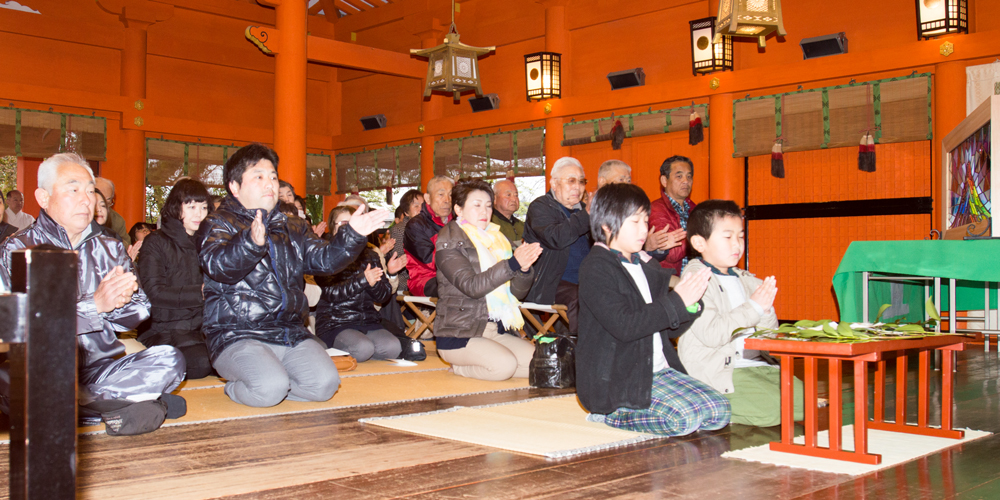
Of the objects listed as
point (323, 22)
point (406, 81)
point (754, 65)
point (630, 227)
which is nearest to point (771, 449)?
point (630, 227)

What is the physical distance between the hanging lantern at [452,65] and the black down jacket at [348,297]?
6.97 ft

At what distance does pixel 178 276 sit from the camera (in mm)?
4070

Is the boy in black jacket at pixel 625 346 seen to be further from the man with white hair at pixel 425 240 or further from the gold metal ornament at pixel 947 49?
the gold metal ornament at pixel 947 49

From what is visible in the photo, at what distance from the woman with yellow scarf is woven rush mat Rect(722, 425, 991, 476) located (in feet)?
5.58

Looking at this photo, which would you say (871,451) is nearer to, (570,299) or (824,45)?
(570,299)

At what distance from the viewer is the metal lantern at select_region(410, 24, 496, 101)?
249 inches

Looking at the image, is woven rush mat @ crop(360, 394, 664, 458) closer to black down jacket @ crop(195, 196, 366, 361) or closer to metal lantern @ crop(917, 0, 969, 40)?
black down jacket @ crop(195, 196, 366, 361)

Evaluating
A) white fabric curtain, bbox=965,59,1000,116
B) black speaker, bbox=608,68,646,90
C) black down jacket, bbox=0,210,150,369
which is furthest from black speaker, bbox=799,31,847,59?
black down jacket, bbox=0,210,150,369


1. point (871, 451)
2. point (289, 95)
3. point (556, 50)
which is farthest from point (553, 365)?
point (289, 95)

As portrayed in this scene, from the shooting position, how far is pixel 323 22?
1207 centimetres

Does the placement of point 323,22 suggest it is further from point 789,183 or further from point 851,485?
point 851,485

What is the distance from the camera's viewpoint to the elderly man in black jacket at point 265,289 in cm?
308

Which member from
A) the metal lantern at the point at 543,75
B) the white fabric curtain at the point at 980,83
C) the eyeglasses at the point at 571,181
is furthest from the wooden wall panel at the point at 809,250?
the eyeglasses at the point at 571,181

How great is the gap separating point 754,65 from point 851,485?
6.69 meters
